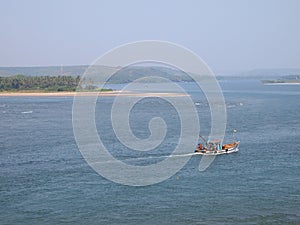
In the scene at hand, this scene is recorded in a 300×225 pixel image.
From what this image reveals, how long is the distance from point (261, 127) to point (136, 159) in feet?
55.3

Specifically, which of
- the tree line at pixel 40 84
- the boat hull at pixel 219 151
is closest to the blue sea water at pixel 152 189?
the boat hull at pixel 219 151

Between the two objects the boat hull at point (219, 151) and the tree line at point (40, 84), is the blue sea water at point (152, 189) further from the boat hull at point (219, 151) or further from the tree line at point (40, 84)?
the tree line at point (40, 84)

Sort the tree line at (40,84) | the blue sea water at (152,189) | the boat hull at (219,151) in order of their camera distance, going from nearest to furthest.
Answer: the blue sea water at (152,189) → the boat hull at (219,151) → the tree line at (40,84)

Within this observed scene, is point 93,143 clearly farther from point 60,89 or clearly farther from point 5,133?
point 60,89

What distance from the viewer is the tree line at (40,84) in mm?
101125

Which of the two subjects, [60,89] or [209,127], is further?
[60,89]

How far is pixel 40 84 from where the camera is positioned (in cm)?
10575

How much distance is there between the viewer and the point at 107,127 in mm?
41062

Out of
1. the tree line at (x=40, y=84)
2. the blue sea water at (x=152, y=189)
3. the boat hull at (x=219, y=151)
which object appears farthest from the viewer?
the tree line at (x=40, y=84)

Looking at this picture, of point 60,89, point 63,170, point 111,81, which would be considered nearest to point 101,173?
point 63,170

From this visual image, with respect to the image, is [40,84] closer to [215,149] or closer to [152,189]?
[215,149]

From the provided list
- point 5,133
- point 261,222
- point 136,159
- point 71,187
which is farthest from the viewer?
point 5,133

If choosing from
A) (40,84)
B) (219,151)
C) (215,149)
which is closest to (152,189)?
(215,149)

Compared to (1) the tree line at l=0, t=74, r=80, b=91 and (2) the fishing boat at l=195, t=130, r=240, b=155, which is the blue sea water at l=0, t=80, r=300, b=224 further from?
(1) the tree line at l=0, t=74, r=80, b=91
